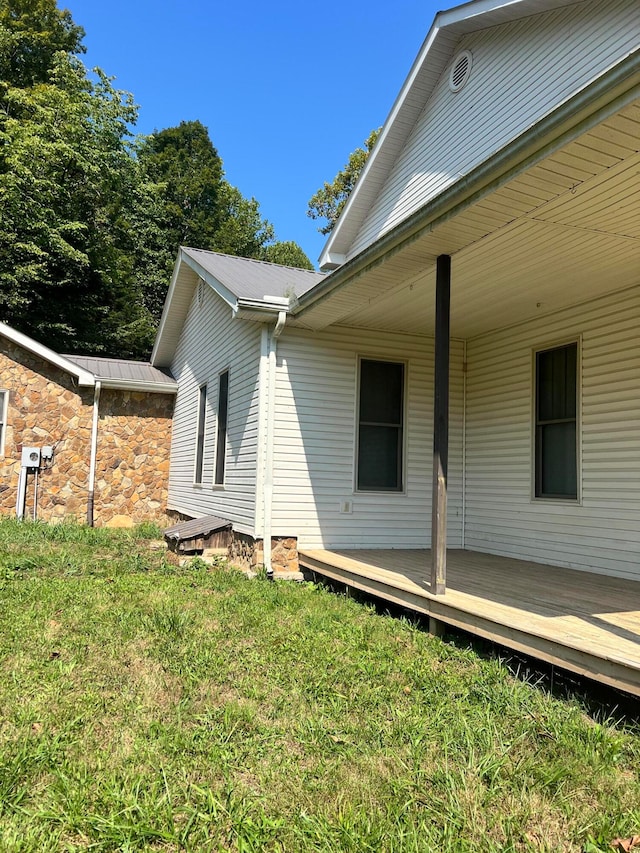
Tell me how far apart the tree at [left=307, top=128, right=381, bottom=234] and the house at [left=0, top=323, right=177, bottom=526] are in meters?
14.8

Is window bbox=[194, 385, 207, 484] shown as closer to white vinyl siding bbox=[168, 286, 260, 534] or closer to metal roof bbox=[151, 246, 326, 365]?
white vinyl siding bbox=[168, 286, 260, 534]

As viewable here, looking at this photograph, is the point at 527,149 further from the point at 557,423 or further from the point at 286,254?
the point at 286,254

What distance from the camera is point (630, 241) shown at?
4.43 metres

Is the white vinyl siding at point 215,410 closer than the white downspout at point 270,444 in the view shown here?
No

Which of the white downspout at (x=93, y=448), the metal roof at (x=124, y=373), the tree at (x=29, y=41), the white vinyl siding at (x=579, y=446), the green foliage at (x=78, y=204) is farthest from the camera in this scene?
the tree at (x=29, y=41)

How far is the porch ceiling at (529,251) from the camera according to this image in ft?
10.5

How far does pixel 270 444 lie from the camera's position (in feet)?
22.3

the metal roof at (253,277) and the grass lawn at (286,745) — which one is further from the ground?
the metal roof at (253,277)

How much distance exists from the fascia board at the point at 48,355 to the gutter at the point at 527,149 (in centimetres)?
763

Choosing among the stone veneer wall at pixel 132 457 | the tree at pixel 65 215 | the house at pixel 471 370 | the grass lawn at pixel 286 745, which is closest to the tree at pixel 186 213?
the tree at pixel 65 215

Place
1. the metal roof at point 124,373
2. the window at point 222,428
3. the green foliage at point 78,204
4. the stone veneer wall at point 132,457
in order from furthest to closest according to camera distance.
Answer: the green foliage at point 78,204 < the stone veneer wall at point 132,457 < the metal roof at point 124,373 < the window at point 222,428

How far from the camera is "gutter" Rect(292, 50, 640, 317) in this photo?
102 inches

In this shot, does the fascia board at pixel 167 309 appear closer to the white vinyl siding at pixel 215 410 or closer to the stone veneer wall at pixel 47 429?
the white vinyl siding at pixel 215 410

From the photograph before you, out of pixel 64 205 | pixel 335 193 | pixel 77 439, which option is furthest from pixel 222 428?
pixel 335 193
